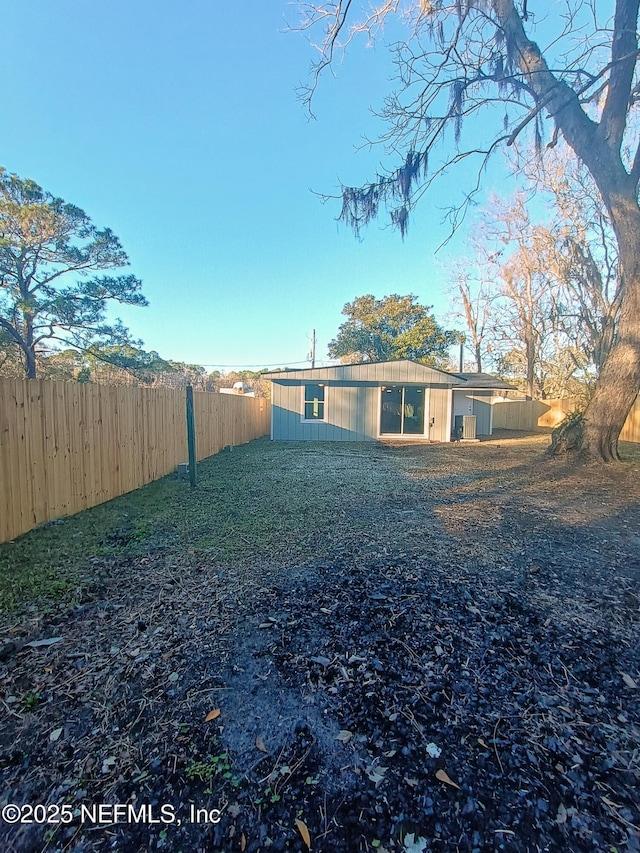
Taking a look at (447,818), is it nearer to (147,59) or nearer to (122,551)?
(122,551)

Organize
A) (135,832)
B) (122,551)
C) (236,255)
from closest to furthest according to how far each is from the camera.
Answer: (135,832)
(122,551)
(236,255)

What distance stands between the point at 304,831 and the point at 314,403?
1258 cm

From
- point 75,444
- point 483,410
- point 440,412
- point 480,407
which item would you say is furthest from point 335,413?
point 75,444

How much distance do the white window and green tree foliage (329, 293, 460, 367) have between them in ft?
37.6

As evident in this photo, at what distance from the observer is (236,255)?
655 inches

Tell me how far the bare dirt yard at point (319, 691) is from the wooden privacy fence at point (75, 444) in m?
0.46

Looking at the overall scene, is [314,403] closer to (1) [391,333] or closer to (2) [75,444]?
(2) [75,444]

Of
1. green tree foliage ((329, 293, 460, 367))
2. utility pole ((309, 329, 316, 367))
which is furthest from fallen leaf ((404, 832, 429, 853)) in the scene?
utility pole ((309, 329, 316, 367))

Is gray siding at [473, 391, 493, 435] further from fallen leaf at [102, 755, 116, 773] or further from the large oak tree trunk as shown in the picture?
fallen leaf at [102, 755, 116, 773]

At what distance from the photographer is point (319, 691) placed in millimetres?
1718

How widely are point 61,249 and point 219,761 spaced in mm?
17212

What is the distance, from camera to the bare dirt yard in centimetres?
117

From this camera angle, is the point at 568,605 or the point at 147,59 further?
the point at 147,59

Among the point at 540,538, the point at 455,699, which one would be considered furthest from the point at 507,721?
the point at 540,538
